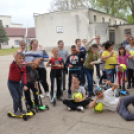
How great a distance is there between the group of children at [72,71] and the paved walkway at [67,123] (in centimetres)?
22

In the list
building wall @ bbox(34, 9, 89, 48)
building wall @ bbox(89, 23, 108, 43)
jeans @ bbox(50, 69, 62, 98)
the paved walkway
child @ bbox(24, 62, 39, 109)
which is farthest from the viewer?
building wall @ bbox(34, 9, 89, 48)

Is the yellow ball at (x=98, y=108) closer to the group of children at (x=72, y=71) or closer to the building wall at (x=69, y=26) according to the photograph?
the group of children at (x=72, y=71)

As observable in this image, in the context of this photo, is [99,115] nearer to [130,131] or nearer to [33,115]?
[130,131]

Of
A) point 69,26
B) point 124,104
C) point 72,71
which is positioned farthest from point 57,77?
point 69,26

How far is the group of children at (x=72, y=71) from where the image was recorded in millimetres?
3781

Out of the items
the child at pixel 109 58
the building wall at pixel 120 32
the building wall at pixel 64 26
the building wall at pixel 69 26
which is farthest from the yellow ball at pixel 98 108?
the building wall at pixel 120 32

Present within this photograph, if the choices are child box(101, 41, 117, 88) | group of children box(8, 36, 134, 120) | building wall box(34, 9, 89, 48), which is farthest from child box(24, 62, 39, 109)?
building wall box(34, 9, 89, 48)

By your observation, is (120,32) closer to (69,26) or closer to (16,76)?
(69,26)

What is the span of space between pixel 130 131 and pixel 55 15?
76.4ft

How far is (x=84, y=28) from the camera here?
2362cm

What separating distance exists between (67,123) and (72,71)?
5.93ft

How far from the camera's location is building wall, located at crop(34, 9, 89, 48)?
2353 centimetres

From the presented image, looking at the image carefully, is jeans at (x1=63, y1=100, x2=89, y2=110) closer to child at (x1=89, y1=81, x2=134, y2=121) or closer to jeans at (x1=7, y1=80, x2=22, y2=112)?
child at (x1=89, y1=81, x2=134, y2=121)

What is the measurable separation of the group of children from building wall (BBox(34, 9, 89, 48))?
59.6 feet
